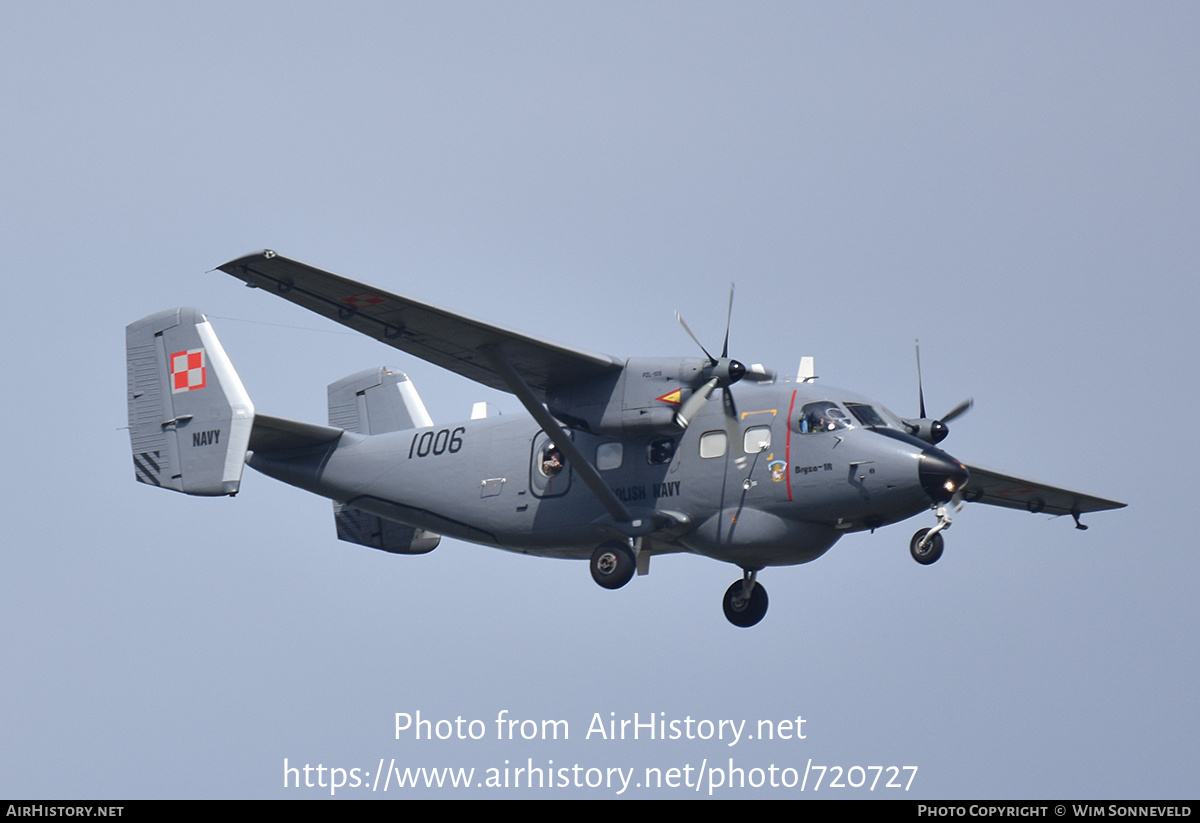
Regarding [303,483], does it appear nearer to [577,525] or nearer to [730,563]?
[577,525]

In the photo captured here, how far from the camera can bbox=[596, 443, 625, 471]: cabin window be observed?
23094mm

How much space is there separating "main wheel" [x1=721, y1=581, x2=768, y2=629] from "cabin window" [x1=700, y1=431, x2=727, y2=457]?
2742 millimetres

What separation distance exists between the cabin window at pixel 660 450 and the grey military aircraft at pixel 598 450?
26 mm

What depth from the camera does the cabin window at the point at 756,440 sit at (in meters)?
22.0

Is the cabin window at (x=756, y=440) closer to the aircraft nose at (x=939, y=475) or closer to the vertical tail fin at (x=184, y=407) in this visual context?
the aircraft nose at (x=939, y=475)

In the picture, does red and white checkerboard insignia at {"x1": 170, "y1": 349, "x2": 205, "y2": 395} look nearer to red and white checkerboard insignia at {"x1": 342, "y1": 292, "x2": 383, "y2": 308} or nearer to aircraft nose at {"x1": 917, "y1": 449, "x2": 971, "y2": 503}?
red and white checkerboard insignia at {"x1": 342, "y1": 292, "x2": 383, "y2": 308}

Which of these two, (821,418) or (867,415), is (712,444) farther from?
(867,415)

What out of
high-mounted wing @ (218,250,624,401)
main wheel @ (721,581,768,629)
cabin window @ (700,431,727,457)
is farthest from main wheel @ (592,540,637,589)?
high-mounted wing @ (218,250,624,401)

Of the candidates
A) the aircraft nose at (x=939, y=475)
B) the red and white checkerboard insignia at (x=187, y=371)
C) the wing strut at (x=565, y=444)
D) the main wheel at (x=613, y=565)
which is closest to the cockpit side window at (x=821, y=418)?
the aircraft nose at (x=939, y=475)

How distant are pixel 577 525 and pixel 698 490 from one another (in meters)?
2.07

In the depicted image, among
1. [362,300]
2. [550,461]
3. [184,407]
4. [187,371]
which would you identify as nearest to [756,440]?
[550,461]

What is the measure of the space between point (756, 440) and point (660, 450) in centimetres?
151

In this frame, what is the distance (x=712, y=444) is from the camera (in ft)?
73.4

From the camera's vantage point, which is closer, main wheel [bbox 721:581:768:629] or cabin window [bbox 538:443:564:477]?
cabin window [bbox 538:443:564:477]
